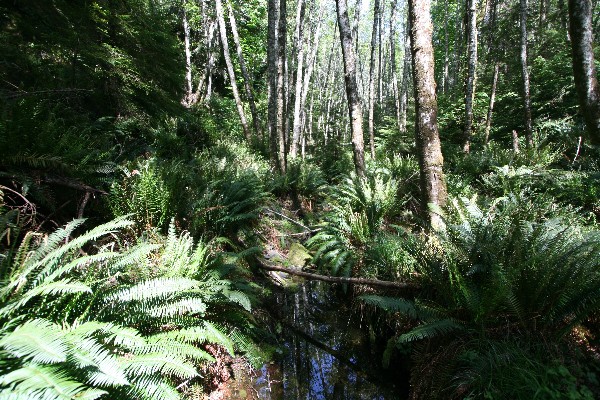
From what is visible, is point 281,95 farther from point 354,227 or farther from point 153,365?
point 153,365

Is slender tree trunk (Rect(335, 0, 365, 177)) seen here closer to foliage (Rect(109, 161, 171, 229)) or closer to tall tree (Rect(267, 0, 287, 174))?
tall tree (Rect(267, 0, 287, 174))

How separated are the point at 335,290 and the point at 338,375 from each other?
1785 millimetres

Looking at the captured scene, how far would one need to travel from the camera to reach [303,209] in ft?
28.5

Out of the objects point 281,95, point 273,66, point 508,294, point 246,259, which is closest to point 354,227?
point 246,259

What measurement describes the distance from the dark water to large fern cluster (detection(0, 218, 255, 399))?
971mm

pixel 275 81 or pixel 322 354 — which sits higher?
pixel 275 81

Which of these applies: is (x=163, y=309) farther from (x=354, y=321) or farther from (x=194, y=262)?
(x=354, y=321)

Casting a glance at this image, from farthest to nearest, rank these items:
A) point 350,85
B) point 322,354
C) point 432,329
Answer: point 350,85, point 322,354, point 432,329

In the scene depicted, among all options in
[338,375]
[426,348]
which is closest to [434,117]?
[426,348]

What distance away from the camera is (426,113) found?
13.1ft

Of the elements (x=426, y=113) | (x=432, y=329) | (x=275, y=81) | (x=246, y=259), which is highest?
(x=275, y=81)

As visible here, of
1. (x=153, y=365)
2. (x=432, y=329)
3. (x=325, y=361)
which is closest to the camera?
(x=153, y=365)

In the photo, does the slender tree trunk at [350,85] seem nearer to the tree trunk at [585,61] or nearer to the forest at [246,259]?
A: the forest at [246,259]

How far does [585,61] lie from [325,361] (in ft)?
16.3
